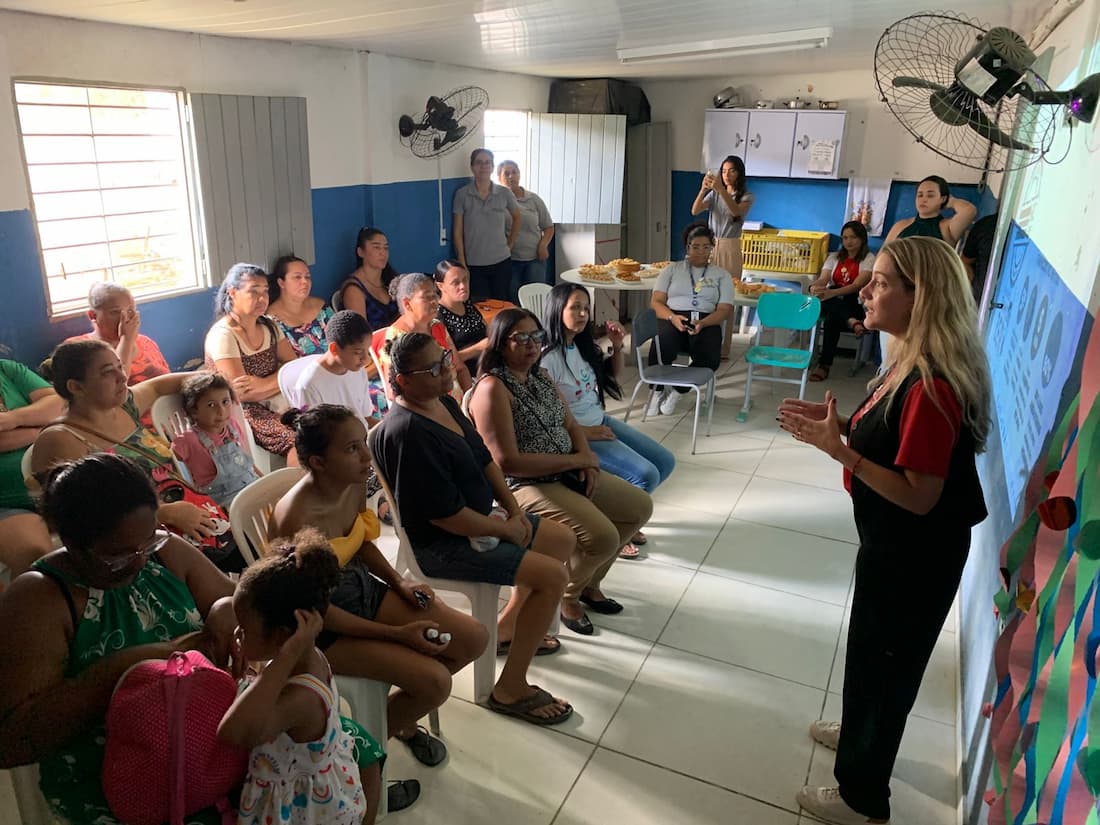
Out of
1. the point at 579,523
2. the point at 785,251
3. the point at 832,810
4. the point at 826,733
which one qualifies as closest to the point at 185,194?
the point at 579,523

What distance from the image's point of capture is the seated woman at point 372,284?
459 cm

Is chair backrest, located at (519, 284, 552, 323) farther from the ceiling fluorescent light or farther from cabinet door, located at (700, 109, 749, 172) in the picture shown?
cabinet door, located at (700, 109, 749, 172)

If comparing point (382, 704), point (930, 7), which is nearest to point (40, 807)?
point (382, 704)

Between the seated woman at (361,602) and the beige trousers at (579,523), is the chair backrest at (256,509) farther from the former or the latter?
the beige trousers at (579,523)

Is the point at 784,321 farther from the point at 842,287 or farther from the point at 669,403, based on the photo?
the point at 842,287

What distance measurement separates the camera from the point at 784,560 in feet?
10.9

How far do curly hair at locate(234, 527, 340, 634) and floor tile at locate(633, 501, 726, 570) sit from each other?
2.00 m

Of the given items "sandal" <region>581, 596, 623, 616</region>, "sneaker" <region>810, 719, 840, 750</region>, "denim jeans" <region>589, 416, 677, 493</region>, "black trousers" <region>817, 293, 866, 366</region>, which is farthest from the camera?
"black trousers" <region>817, 293, 866, 366</region>

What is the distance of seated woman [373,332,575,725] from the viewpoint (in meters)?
2.23

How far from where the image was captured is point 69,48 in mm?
3211

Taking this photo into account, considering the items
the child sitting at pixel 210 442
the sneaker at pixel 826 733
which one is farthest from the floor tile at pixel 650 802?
the child sitting at pixel 210 442

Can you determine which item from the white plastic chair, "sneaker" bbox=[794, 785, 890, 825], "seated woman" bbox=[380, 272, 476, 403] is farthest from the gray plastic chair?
"sneaker" bbox=[794, 785, 890, 825]

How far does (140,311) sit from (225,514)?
1.63 m

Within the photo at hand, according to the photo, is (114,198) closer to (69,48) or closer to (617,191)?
(69,48)
